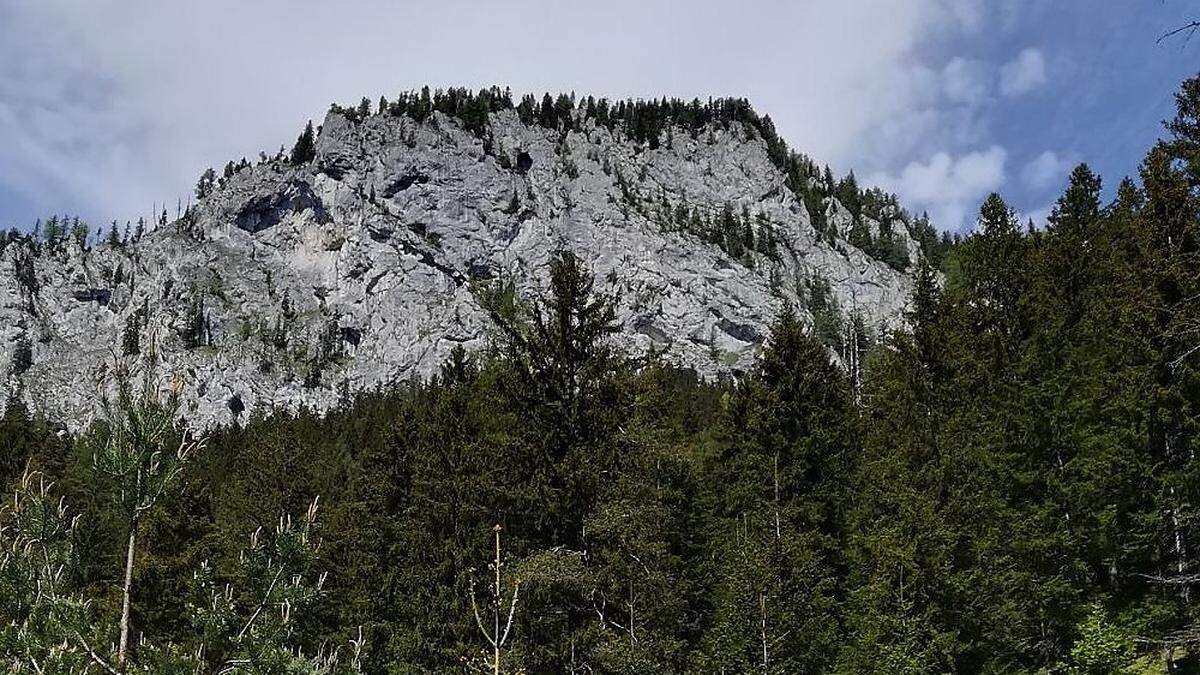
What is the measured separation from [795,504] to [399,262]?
150673mm

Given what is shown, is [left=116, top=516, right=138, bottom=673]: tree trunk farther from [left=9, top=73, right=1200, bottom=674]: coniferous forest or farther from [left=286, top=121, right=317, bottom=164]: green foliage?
[left=286, top=121, right=317, bottom=164]: green foliage

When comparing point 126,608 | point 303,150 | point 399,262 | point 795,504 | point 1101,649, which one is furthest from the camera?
point 303,150

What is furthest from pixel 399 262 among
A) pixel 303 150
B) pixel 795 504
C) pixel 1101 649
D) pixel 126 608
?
pixel 126 608

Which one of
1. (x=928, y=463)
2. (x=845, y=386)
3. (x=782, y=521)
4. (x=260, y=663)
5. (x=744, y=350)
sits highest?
(x=744, y=350)

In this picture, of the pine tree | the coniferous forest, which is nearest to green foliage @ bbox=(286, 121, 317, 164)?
the pine tree

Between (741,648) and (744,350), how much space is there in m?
139

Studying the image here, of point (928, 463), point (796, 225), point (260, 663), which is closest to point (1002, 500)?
point (928, 463)

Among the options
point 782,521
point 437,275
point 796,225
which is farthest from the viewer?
point 796,225

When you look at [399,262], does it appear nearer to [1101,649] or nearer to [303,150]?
[303,150]

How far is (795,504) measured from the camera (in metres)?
24.5

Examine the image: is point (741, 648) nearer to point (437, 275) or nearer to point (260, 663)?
point (260, 663)

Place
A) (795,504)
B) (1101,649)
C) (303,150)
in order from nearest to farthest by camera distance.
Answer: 1. (1101,649)
2. (795,504)
3. (303,150)

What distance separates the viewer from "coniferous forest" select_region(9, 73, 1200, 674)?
16.8 m

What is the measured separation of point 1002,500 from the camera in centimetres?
2206
